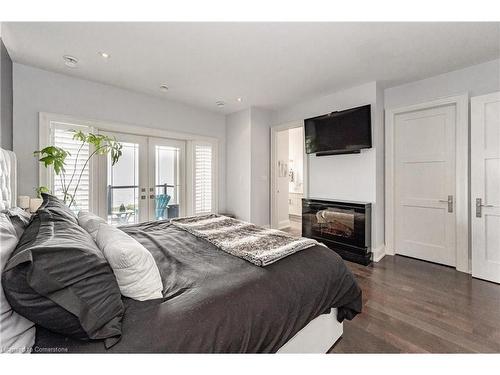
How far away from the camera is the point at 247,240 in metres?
1.84

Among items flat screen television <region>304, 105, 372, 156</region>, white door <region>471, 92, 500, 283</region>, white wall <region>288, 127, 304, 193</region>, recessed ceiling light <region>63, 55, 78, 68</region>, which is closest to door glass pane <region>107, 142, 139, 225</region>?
recessed ceiling light <region>63, 55, 78, 68</region>

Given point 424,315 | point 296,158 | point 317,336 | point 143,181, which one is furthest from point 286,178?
point 317,336

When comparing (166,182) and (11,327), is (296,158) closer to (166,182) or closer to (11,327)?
(166,182)

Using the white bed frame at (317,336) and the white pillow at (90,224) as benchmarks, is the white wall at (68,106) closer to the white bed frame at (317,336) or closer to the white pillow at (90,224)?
the white pillow at (90,224)

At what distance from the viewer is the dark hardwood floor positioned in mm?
1673

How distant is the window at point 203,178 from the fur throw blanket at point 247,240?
205 cm

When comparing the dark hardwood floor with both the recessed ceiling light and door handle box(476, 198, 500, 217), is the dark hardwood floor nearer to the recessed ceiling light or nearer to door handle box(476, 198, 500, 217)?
door handle box(476, 198, 500, 217)

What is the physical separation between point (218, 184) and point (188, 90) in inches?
78.3

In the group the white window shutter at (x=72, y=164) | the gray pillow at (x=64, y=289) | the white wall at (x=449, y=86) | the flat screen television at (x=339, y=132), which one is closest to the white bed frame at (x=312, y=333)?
the gray pillow at (x=64, y=289)

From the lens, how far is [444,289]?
250cm

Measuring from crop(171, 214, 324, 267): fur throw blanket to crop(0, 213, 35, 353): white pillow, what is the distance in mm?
1040

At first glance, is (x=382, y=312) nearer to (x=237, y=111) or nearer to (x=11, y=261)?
(x=11, y=261)

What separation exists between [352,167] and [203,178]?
112 inches
